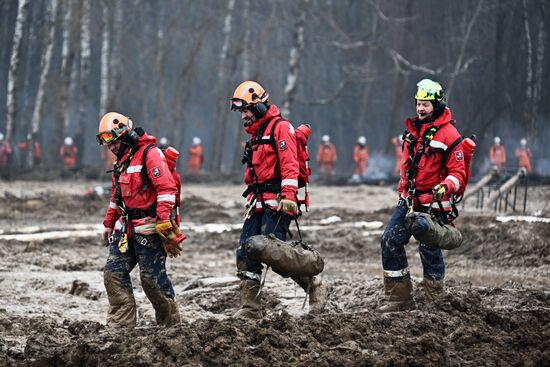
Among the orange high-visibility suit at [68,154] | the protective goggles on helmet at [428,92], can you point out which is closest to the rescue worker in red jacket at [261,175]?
the protective goggles on helmet at [428,92]

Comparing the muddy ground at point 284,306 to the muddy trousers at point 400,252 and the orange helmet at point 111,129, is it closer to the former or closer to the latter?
the muddy trousers at point 400,252

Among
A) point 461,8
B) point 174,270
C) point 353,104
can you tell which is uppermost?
point 461,8

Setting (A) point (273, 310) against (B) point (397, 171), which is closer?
(A) point (273, 310)

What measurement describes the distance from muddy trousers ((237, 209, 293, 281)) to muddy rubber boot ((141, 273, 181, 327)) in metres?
0.76

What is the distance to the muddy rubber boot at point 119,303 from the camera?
8.84 meters

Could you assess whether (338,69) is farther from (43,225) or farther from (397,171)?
(43,225)

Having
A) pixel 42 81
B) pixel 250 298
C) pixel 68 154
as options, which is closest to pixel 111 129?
pixel 250 298

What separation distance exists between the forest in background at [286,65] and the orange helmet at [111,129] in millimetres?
24549

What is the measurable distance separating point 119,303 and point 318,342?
2.16 m

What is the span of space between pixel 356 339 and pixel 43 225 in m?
12.6

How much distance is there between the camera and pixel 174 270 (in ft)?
46.0

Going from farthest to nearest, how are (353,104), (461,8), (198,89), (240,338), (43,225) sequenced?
1. (198,89)
2. (353,104)
3. (461,8)
4. (43,225)
5. (240,338)

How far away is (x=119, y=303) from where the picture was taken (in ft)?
29.1

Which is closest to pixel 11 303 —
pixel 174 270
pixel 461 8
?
pixel 174 270
